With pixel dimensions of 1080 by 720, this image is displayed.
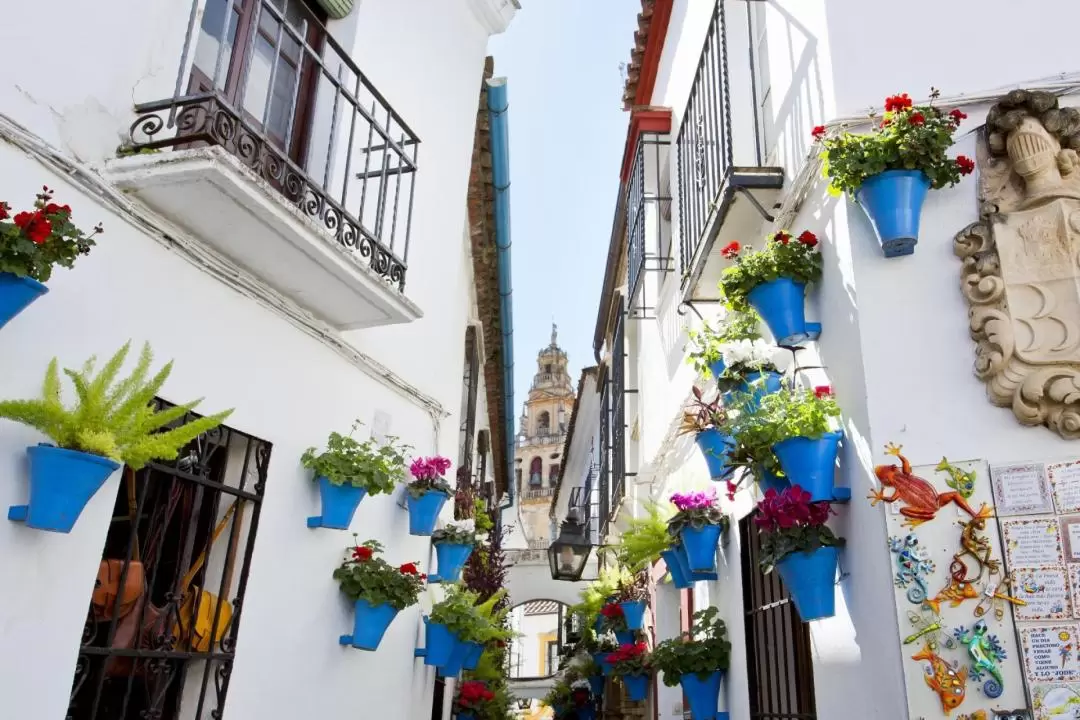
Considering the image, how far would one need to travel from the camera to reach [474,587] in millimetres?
9281

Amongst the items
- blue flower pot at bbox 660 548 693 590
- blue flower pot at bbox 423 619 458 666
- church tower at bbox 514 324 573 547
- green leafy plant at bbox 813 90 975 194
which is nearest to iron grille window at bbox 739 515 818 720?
blue flower pot at bbox 660 548 693 590

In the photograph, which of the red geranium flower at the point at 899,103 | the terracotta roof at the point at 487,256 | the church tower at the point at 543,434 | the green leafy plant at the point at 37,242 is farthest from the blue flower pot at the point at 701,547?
the church tower at the point at 543,434

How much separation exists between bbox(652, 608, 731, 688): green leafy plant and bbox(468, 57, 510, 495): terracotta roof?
4.92 meters

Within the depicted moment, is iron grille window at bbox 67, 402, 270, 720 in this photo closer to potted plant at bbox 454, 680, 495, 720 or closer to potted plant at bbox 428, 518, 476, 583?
potted plant at bbox 428, 518, 476, 583

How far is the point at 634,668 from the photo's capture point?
763 centimetres

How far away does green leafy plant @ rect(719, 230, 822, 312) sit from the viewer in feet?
13.0

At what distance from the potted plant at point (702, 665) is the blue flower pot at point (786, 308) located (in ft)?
7.92

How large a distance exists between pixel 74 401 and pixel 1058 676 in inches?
143

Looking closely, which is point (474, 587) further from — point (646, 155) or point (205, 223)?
point (205, 223)

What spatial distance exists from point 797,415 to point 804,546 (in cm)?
52

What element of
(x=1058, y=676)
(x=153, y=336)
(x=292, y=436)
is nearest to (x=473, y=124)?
(x=292, y=436)

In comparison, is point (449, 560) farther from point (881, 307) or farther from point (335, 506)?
point (881, 307)

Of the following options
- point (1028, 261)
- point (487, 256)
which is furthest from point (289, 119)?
point (487, 256)

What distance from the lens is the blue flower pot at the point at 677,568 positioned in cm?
591
